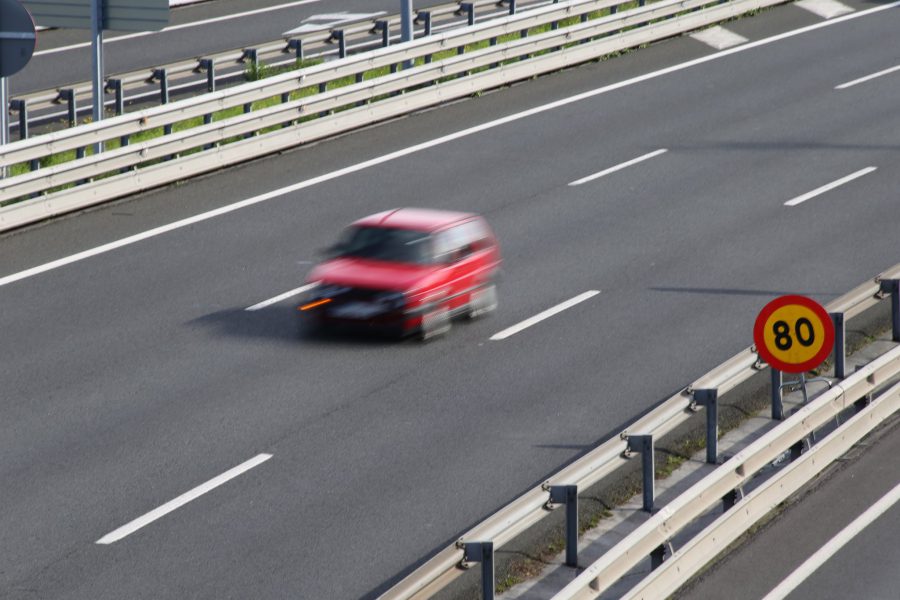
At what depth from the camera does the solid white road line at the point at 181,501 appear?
37.9 feet

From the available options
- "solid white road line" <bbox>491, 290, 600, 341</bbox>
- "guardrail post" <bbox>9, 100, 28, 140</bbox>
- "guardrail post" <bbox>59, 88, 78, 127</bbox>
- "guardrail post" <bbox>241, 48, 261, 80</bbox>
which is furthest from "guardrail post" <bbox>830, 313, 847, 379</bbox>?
"guardrail post" <bbox>241, 48, 261, 80</bbox>

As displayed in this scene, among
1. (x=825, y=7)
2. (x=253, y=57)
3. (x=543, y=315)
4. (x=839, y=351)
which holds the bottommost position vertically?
(x=543, y=315)

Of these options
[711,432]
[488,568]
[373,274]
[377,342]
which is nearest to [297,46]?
[373,274]

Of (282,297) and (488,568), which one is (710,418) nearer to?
(488,568)

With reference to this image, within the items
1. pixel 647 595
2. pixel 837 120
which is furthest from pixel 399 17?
pixel 647 595

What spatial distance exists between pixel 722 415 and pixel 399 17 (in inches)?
710

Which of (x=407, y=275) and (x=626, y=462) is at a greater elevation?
(x=407, y=275)

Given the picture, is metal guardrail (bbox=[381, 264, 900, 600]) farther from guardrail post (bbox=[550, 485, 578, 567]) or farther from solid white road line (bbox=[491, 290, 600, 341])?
solid white road line (bbox=[491, 290, 600, 341])

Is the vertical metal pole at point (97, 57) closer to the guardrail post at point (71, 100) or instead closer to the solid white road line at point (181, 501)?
the guardrail post at point (71, 100)

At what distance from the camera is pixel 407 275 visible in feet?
53.0

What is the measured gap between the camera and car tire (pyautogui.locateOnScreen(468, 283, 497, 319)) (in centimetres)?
1670

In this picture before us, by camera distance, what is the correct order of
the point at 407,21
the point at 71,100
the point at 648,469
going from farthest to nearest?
the point at 407,21
the point at 71,100
the point at 648,469

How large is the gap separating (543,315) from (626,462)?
494cm

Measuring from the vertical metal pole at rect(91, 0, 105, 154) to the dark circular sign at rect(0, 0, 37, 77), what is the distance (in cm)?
235
